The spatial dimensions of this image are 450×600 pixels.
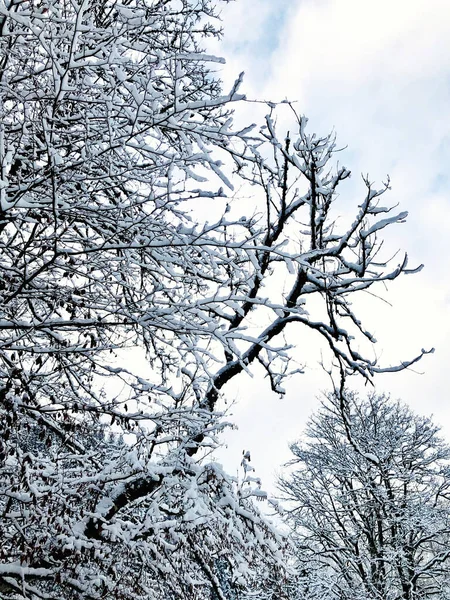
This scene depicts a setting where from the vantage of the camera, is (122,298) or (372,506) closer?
(122,298)

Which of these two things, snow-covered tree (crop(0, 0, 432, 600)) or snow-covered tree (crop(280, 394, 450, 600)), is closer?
snow-covered tree (crop(0, 0, 432, 600))

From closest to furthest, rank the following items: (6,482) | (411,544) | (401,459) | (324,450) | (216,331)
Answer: (216,331) → (6,482) → (411,544) → (401,459) → (324,450)

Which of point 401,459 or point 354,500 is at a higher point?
point 401,459

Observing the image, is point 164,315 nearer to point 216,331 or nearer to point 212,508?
point 216,331

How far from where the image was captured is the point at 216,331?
2896 mm

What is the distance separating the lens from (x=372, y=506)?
10320 mm

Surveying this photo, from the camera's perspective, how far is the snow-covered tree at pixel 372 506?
31.7 ft

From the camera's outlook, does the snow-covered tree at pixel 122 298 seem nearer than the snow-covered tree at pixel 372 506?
Yes

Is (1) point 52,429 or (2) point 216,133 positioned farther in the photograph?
(1) point 52,429

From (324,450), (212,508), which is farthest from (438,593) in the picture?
(212,508)

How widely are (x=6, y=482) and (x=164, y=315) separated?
1827 millimetres

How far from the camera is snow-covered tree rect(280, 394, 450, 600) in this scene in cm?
966

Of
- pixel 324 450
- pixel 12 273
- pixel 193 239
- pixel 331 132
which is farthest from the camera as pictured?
pixel 324 450

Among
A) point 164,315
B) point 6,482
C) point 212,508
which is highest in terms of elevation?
point 164,315
